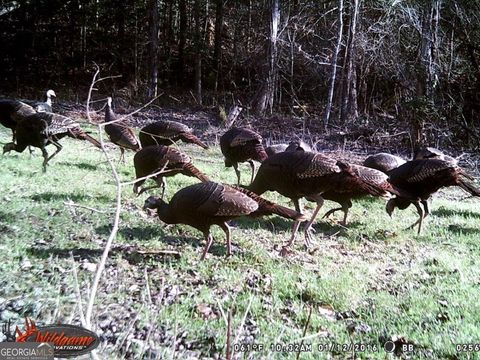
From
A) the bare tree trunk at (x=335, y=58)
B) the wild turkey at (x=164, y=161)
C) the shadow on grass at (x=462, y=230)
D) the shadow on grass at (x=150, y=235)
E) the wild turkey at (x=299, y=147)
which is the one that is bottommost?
the shadow on grass at (x=462, y=230)

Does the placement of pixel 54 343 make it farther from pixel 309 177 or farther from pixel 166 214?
pixel 309 177

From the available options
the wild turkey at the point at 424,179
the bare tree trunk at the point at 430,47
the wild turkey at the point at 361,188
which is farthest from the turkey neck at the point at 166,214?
the bare tree trunk at the point at 430,47

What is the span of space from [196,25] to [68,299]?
767 inches

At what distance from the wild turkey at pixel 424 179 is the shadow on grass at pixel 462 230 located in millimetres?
499

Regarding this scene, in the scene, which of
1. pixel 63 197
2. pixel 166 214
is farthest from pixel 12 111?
pixel 166 214

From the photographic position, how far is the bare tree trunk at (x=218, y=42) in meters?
21.5

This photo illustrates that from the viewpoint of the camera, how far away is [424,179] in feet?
19.6

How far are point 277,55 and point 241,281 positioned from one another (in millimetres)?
14273

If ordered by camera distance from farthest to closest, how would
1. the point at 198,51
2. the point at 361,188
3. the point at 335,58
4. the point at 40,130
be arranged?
the point at 198,51, the point at 335,58, the point at 40,130, the point at 361,188

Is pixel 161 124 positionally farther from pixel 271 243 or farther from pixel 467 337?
pixel 467 337

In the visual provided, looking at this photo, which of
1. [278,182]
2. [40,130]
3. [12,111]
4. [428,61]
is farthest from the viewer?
[428,61]

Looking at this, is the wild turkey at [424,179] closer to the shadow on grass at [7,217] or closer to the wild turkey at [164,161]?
the wild turkey at [164,161]

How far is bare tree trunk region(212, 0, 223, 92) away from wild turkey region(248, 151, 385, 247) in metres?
17.1

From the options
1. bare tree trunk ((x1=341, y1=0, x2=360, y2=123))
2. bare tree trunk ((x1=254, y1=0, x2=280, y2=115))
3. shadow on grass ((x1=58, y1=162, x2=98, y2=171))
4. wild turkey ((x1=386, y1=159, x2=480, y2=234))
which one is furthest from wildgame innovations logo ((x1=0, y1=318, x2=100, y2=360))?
bare tree trunk ((x1=254, y1=0, x2=280, y2=115))
